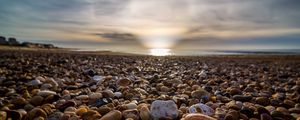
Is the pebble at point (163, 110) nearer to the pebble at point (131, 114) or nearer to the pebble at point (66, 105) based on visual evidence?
the pebble at point (131, 114)

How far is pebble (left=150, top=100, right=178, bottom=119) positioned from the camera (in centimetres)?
299

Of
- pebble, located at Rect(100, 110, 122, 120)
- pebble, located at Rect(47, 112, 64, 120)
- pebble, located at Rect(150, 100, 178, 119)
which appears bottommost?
pebble, located at Rect(47, 112, 64, 120)

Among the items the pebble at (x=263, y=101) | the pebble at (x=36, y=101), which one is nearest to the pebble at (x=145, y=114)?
the pebble at (x=36, y=101)

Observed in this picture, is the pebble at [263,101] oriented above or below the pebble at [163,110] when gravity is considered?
below

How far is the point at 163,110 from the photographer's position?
303 centimetres

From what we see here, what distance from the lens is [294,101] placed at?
4.16 meters

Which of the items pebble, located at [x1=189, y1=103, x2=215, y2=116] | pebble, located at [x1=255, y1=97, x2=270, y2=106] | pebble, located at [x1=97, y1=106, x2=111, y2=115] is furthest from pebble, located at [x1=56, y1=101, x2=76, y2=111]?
pebble, located at [x1=255, y1=97, x2=270, y2=106]

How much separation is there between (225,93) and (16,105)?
10.6 ft

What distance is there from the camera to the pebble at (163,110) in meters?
2.99

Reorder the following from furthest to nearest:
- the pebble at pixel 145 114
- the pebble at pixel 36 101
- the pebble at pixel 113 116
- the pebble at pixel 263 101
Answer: the pebble at pixel 263 101 < the pebble at pixel 36 101 < the pebble at pixel 145 114 < the pebble at pixel 113 116

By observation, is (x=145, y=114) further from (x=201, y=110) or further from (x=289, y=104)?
(x=289, y=104)

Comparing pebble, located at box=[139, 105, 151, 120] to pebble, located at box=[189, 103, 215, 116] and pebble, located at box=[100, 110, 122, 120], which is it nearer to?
pebble, located at box=[100, 110, 122, 120]

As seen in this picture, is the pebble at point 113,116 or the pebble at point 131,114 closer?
the pebble at point 113,116

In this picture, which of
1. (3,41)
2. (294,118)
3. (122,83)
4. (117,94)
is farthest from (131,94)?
(3,41)
